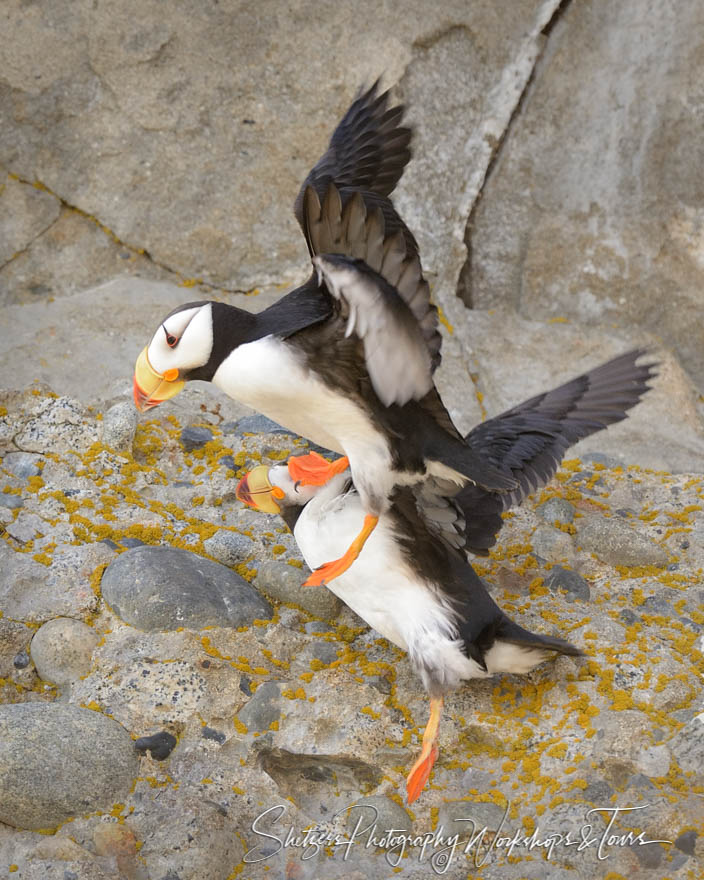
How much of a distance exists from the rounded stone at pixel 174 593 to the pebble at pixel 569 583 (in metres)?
0.95

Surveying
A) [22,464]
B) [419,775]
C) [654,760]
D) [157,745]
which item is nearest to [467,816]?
[419,775]

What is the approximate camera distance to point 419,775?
270cm

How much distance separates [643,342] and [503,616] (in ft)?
8.60

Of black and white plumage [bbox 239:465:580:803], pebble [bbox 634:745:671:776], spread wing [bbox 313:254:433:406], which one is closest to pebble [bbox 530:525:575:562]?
black and white plumage [bbox 239:465:580:803]

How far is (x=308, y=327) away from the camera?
2350 mm

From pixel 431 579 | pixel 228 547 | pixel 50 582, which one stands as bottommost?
pixel 50 582

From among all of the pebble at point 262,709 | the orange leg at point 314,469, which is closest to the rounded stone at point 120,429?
the orange leg at point 314,469

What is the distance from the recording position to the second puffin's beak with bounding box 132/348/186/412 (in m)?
2.61

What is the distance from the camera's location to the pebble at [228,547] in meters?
3.42

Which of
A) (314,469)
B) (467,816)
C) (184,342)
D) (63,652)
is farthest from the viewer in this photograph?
(314,469)

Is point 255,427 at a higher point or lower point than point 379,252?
lower

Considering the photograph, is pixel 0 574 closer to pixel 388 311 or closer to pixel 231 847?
pixel 231 847

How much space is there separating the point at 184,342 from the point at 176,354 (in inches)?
1.8

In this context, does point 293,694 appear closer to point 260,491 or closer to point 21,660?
point 260,491
